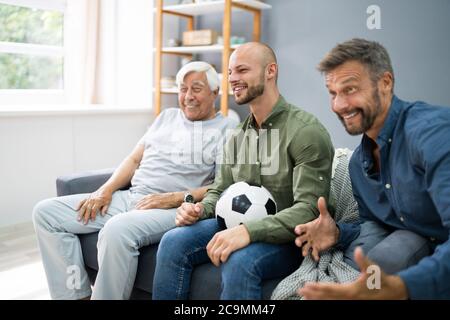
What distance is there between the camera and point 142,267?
167 cm

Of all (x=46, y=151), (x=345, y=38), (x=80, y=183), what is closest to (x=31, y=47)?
(x=46, y=151)

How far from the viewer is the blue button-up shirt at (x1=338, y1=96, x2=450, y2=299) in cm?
103

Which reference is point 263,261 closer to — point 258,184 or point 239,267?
point 239,267

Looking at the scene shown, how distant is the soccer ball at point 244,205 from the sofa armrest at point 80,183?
0.88 meters

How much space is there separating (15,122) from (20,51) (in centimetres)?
86

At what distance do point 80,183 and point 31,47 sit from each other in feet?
6.56

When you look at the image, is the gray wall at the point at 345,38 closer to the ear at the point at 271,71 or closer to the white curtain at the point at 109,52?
the white curtain at the point at 109,52

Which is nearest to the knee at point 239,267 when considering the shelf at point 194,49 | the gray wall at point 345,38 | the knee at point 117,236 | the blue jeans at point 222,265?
the blue jeans at point 222,265

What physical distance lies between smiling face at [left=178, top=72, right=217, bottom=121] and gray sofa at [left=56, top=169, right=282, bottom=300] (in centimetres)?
54

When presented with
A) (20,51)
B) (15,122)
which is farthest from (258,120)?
(20,51)

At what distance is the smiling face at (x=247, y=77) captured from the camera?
5.48 ft

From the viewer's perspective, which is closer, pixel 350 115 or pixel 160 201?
pixel 350 115

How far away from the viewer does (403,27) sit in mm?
3273

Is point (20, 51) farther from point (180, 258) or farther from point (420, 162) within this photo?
point (420, 162)
